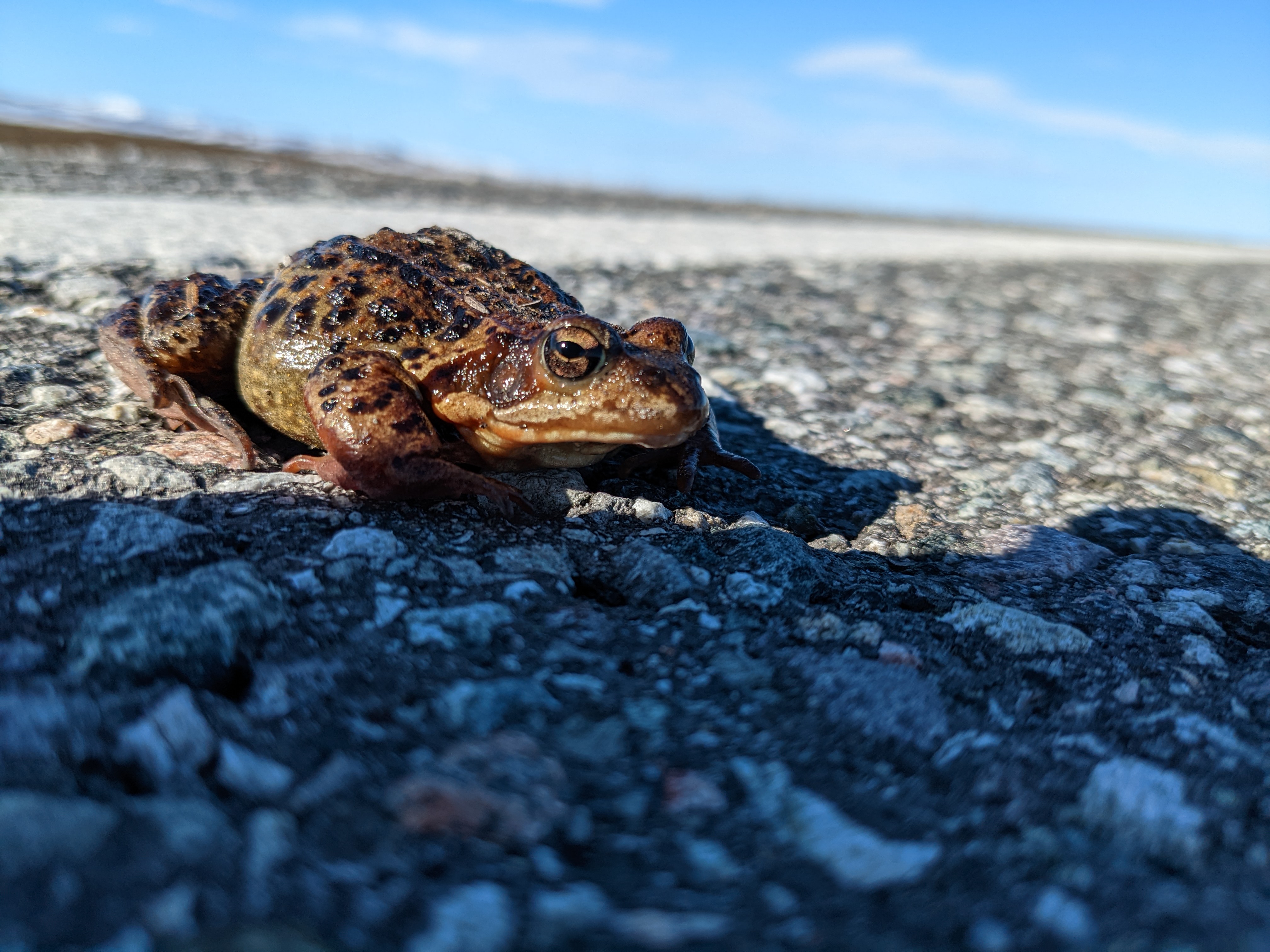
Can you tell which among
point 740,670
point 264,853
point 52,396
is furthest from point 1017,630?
point 52,396

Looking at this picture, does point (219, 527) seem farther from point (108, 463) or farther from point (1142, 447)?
point (1142, 447)

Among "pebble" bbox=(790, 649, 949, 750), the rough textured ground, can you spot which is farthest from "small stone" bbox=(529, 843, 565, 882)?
"pebble" bbox=(790, 649, 949, 750)

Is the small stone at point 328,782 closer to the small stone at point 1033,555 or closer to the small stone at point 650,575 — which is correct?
the small stone at point 650,575

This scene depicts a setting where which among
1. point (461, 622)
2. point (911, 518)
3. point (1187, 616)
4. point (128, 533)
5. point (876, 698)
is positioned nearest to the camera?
point (876, 698)

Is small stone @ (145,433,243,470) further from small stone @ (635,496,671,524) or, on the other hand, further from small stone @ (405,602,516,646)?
small stone @ (635,496,671,524)

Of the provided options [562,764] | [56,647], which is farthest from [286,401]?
[562,764]

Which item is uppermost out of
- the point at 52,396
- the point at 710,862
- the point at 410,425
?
the point at 410,425

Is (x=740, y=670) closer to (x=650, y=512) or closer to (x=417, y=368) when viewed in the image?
(x=650, y=512)
